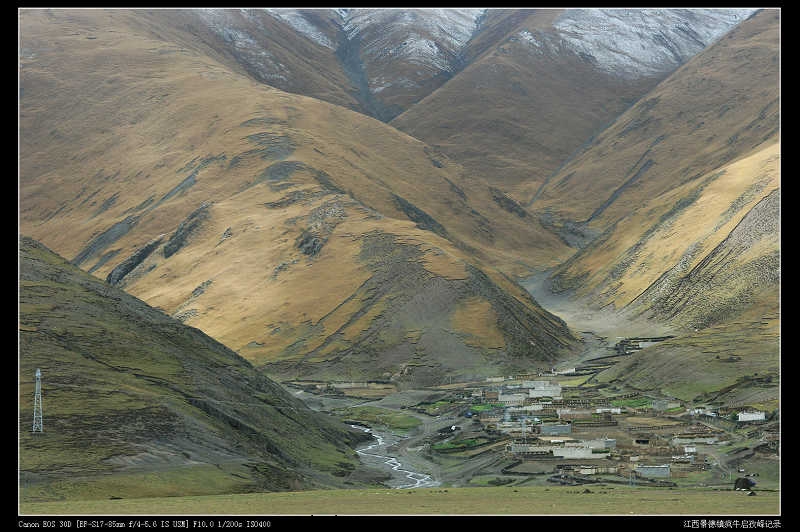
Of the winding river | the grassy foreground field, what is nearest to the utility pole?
the grassy foreground field

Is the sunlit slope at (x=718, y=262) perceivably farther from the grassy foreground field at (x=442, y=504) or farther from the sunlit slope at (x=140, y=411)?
the grassy foreground field at (x=442, y=504)

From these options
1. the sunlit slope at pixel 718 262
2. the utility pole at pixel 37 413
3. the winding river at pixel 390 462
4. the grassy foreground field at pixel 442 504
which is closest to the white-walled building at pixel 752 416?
the winding river at pixel 390 462

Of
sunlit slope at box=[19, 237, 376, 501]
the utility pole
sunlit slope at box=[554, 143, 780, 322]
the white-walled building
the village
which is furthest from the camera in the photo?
sunlit slope at box=[554, 143, 780, 322]

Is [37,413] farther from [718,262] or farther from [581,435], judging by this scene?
[718,262]

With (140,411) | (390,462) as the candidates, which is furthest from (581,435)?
(140,411)

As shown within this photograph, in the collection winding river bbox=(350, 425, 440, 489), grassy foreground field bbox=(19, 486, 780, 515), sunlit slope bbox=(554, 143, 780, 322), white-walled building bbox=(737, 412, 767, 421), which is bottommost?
grassy foreground field bbox=(19, 486, 780, 515)

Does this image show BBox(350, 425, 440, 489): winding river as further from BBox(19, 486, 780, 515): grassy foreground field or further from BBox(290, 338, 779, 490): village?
BBox(19, 486, 780, 515): grassy foreground field
